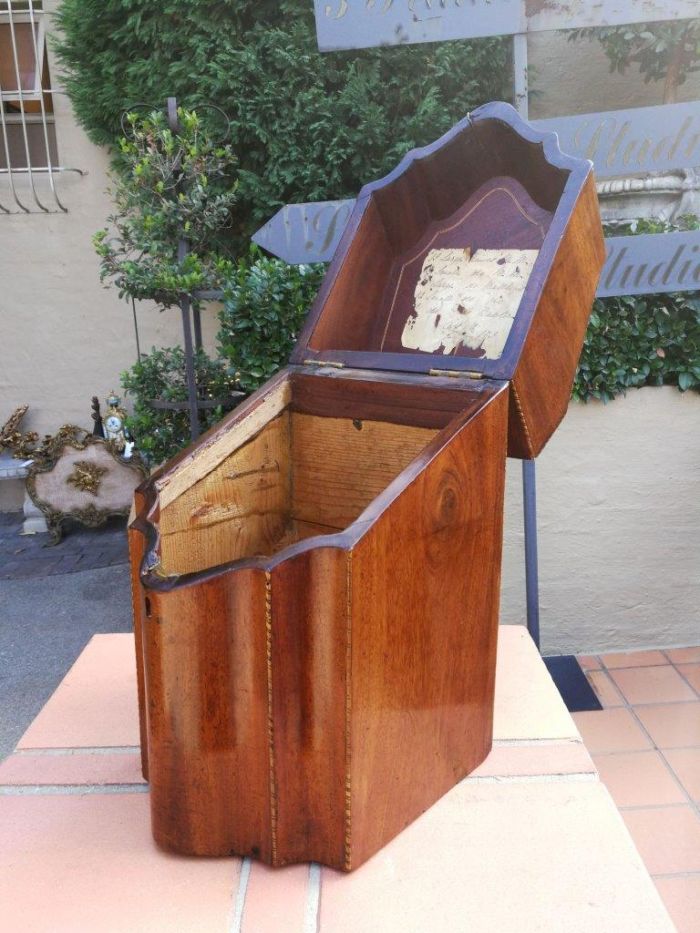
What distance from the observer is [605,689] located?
270cm

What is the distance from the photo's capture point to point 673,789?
7.13ft

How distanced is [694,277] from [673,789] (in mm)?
1560

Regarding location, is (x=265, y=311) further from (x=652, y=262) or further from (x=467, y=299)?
(x=467, y=299)

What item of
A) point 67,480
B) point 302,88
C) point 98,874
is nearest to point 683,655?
point 98,874

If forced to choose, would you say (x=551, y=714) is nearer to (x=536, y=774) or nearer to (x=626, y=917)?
(x=536, y=774)

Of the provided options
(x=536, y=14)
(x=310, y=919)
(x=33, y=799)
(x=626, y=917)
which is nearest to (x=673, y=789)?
(x=626, y=917)

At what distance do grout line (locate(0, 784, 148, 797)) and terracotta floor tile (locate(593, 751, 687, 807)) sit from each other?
148cm

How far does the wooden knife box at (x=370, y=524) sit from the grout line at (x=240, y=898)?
3cm

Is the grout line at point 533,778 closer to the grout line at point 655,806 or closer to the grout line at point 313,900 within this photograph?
the grout line at point 313,900

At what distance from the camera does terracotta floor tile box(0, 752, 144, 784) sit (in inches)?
45.5

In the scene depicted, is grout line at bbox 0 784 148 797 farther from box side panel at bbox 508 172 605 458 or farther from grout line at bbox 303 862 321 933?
box side panel at bbox 508 172 605 458

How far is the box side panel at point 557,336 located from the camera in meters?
1.10

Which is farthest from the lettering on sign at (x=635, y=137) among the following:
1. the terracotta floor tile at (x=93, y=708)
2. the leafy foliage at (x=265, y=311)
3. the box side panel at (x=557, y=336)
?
the terracotta floor tile at (x=93, y=708)

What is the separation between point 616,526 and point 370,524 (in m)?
2.16
